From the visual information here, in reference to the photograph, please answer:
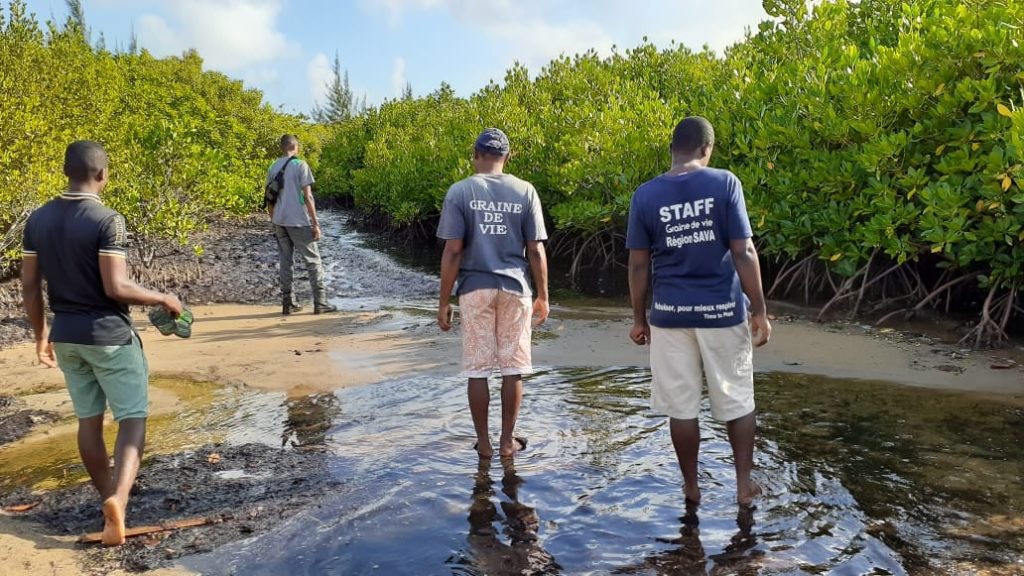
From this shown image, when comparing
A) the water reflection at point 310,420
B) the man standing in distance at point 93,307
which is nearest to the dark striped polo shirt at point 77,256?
the man standing in distance at point 93,307

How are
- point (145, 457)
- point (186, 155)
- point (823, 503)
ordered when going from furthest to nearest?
point (186, 155) → point (145, 457) → point (823, 503)

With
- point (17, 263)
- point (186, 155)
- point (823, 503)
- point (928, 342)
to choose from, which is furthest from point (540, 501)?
point (186, 155)

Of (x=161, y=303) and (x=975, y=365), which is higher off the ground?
Answer: (x=161, y=303)

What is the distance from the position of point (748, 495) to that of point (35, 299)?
12.5 ft

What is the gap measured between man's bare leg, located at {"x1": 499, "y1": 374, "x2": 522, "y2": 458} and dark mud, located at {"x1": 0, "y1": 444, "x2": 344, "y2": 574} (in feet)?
3.48

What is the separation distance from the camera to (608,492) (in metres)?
4.18

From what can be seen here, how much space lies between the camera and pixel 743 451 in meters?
3.83

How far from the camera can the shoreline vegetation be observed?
23.6 feet

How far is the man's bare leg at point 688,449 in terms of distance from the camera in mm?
3820

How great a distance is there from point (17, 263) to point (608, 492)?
9475mm

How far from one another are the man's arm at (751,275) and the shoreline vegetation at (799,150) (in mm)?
3741

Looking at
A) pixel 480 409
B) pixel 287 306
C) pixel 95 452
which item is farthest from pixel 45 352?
pixel 287 306

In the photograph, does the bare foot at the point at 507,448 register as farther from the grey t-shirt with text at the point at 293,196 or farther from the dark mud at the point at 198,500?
the grey t-shirt with text at the point at 293,196

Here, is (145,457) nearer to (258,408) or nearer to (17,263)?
(258,408)
